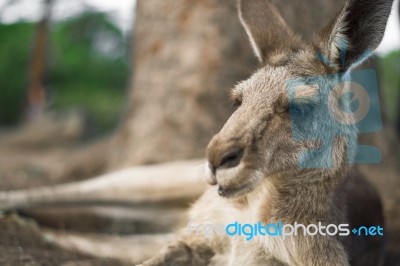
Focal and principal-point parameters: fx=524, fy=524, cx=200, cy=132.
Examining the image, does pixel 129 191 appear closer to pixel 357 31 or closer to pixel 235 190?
pixel 235 190

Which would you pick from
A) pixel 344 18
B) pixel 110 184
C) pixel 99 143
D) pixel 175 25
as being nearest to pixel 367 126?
pixel 344 18

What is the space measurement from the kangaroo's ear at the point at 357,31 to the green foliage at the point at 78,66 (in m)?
19.1

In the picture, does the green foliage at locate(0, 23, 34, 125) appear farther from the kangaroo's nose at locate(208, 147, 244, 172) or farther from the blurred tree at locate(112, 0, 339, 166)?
the kangaroo's nose at locate(208, 147, 244, 172)

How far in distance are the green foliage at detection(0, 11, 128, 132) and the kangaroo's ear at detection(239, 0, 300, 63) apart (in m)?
18.4

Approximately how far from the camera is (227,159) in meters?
2.46

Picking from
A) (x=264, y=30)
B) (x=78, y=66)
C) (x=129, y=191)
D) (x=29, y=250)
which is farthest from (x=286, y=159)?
(x=78, y=66)

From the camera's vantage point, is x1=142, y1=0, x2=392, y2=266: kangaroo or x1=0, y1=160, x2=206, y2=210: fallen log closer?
x1=142, y1=0, x2=392, y2=266: kangaroo

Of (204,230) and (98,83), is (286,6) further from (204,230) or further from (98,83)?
(98,83)

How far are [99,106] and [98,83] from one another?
2.70m

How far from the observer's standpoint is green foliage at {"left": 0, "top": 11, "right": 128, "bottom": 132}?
70.9 ft

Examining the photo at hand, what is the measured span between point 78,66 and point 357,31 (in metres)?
23.6

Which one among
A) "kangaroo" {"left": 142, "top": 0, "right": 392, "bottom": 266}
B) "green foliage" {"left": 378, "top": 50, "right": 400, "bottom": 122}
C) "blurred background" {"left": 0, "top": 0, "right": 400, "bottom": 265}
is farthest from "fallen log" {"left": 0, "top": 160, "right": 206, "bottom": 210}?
"green foliage" {"left": 378, "top": 50, "right": 400, "bottom": 122}

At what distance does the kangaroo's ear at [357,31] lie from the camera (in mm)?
2762

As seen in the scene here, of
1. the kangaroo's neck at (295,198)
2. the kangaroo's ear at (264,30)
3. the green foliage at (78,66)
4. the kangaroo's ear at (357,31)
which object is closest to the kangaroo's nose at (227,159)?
the kangaroo's neck at (295,198)
